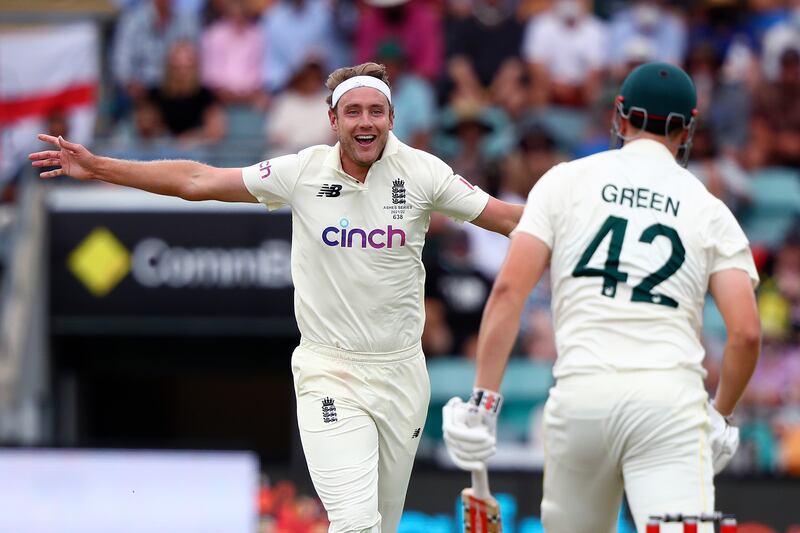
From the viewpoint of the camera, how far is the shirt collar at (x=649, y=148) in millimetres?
5680

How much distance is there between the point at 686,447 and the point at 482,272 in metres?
7.66

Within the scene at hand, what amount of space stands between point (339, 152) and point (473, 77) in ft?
25.9

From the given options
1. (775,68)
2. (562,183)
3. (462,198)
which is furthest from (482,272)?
(562,183)

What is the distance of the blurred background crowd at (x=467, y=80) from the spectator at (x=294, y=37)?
0.01 metres

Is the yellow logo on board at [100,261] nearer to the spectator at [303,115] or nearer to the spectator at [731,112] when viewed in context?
the spectator at [303,115]

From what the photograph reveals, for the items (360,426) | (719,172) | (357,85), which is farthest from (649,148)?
(719,172)

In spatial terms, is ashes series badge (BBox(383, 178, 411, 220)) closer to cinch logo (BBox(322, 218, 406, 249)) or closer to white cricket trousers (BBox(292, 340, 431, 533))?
cinch logo (BBox(322, 218, 406, 249))

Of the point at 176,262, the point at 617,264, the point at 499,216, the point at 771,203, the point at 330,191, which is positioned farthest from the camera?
the point at 771,203

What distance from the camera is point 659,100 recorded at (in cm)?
569

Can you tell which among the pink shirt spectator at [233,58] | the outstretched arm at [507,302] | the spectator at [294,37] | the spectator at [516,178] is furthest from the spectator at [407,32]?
the outstretched arm at [507,302]

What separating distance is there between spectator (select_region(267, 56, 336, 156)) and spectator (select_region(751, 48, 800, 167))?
4196 millimetres

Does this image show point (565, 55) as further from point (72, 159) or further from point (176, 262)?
point (72, 159)

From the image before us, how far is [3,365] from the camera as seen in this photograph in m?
13.3

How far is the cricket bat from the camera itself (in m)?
5.96
